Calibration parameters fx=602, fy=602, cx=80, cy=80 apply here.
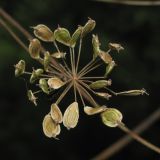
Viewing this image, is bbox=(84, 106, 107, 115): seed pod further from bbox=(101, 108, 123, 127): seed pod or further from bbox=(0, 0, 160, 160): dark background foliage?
bbox=(0, 0, 160, 160): dark background foliage

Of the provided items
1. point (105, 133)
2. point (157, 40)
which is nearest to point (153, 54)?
point (157, 40)

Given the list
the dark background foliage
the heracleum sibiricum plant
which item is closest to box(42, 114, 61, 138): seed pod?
the heracleum sibiricum plant

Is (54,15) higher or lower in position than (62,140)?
higher

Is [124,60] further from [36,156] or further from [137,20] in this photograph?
[36,156]

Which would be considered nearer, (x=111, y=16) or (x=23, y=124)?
(x=23, y=124)

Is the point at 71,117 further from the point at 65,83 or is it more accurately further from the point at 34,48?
the point at 34,48

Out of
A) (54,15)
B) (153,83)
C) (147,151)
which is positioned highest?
(54,15)

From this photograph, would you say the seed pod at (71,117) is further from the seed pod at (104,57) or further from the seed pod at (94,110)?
the seed pod at (104,57)
